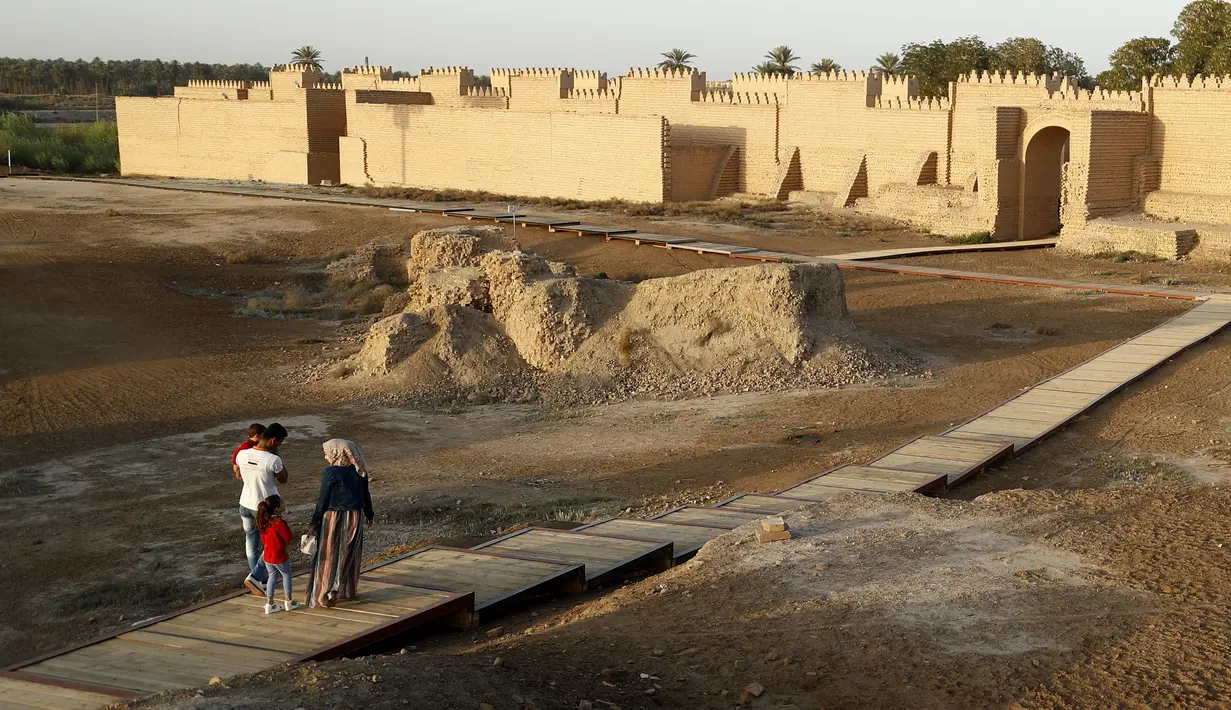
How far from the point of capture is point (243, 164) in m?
43.6

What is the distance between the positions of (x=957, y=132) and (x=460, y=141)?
1444cm

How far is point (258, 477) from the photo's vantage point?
25.6ft

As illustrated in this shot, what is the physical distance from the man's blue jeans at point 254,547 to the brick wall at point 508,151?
25897 mm

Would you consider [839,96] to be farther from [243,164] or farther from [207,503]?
[207,503]

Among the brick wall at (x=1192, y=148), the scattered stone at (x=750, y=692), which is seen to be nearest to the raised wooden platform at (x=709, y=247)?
the brick wall at (x=1192, y=148)

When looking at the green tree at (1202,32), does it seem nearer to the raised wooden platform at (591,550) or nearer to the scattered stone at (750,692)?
the raised wooden platform at (591,550)

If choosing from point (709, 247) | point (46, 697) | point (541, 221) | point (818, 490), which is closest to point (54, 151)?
point (541, 221)

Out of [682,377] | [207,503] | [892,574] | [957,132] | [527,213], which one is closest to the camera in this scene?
[892,574]

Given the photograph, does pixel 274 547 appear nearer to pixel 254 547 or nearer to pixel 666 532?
pixel 254 547

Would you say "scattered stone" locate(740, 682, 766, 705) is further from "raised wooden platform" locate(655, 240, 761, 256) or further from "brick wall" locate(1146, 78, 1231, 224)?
"brick wall" locate(1146, 78, 1231, 224)

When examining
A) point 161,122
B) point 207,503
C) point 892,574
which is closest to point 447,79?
point 161,122

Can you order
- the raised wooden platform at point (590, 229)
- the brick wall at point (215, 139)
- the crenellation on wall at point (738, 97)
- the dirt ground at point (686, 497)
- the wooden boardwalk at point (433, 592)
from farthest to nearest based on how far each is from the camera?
the brick wall at point (215, 139)
the crenellation on wall at point (738, 97)
the raised wooden platform at point (590, 229)
the wooden boardwalk at point (433, 592)
the dirt ground at point (686, 497)

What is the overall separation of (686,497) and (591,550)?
2476 mm

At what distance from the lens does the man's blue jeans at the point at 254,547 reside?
791 cm
